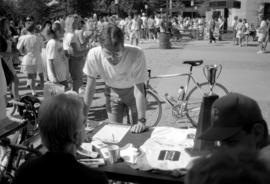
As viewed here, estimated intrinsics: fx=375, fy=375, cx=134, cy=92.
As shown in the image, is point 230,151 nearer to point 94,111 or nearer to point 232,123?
point 232,123

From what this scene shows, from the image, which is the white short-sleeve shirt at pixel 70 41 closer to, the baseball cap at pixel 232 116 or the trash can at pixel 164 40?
the baseball cap at pixel 232 116

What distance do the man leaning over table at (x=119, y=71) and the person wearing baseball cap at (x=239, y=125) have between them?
Answer: 1.27 m

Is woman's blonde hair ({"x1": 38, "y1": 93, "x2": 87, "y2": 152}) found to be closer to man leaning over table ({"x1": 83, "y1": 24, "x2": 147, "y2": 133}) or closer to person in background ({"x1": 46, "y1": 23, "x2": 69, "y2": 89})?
man leaning over table ({"x1": 83, "y1": 24, "x2": 147, "y2": 133})

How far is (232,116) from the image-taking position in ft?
7.21

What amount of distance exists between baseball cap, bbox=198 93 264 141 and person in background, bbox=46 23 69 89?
4617 millimetres

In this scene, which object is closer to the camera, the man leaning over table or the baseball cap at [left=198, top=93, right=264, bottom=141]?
the baseball cap at [left=198, top=93, right=264, bottom=141]

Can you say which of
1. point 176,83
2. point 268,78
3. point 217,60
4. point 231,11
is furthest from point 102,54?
point 231,11

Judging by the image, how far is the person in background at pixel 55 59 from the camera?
→ 6.50 metres

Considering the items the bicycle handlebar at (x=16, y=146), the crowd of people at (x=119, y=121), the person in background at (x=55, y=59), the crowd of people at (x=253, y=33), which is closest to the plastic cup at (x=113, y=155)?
the crowd of people at (x=119, y=121)

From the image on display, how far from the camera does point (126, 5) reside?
67.1 m

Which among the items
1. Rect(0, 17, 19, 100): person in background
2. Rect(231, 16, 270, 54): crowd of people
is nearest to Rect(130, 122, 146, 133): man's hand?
Rect(0, 17, 19, 100): person in background

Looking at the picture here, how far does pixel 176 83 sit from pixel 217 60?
5341mm

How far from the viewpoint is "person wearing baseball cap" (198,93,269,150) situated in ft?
7.06

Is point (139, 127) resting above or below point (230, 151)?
below
